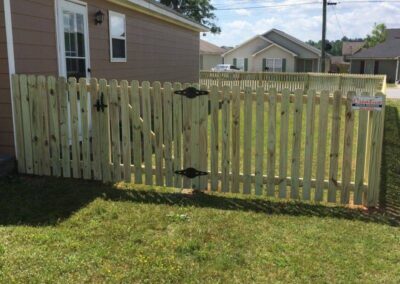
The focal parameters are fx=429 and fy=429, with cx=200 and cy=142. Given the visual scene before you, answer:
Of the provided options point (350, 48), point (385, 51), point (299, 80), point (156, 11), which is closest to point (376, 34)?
point (350, 48)

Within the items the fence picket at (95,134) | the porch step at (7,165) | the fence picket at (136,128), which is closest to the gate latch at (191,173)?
the fence picket at (136,128)

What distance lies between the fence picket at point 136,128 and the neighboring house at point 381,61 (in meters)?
43.7

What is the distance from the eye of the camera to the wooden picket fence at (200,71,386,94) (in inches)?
812

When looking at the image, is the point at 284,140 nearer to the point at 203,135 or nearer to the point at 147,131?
the point at 203,135

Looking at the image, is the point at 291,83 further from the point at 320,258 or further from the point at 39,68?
the point at 320,258

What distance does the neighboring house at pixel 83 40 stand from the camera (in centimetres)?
550

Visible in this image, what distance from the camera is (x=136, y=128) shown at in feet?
17.0

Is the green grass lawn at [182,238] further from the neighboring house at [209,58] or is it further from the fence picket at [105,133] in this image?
the neighboring house at [209,58]

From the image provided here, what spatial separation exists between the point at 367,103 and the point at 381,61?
148 feet

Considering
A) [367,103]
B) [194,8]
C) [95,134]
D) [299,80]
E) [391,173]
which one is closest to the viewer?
[367,103]

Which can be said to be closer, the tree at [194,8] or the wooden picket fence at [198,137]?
the wooden picket fence at [198,137]

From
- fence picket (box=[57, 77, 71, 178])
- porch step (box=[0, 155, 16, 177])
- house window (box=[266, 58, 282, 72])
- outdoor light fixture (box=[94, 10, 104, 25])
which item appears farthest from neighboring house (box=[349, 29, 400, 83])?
porch step (box=[0, 155, 16, 177])

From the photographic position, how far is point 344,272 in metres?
3.23

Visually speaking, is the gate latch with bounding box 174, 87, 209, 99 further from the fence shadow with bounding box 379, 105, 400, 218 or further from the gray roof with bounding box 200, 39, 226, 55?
the gray roof with bounding box 200, 39, 226, 55
